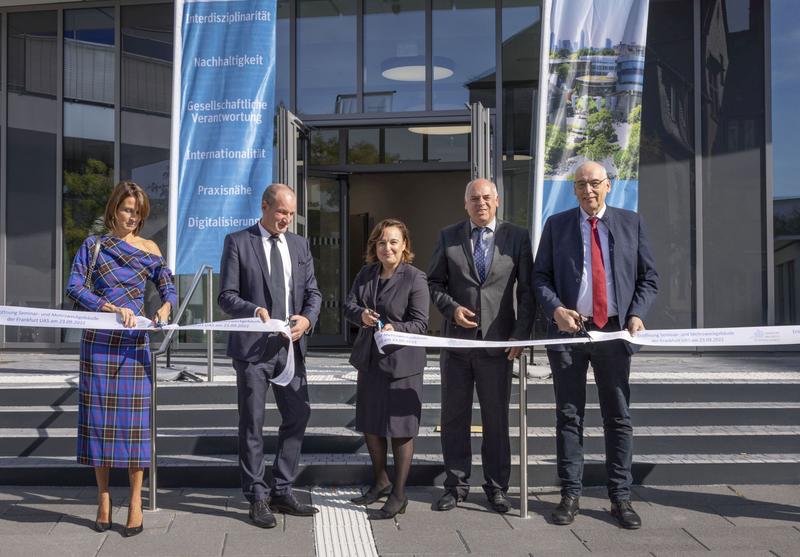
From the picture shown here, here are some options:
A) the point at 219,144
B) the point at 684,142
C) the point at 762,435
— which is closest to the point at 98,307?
the point at 219,144

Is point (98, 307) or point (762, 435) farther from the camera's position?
point (762, 435)

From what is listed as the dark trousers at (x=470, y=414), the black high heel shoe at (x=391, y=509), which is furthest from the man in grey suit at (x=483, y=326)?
the black high heel shoe at (x=391, y=509)

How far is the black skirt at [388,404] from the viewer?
4516 millimetres

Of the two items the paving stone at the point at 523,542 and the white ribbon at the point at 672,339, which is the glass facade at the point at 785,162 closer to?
the white ribbon at the point at 672,339

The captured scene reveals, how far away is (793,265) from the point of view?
29.7ft

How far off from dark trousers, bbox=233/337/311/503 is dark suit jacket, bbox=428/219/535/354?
926 millimetres

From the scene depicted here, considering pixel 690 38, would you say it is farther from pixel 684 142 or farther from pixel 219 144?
pixel 219 144

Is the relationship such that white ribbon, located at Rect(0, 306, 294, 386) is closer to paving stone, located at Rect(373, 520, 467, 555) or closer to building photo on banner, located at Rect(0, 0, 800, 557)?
building photo on banner, located at Rect(0, 0, 800, 557)

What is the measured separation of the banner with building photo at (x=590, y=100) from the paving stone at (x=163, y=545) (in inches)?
168

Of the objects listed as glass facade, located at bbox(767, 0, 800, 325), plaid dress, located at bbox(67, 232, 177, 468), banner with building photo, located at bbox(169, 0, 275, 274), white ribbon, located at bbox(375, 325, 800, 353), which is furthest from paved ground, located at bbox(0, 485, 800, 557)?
glass facade, located at bbox(767, 0, 800, 325)

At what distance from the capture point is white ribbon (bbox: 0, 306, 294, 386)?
418 centimetres

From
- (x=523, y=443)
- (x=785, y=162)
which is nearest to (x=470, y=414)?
(x=523, y=443)

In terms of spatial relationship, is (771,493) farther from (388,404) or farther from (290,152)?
(290,152)

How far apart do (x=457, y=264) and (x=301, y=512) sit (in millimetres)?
1648
